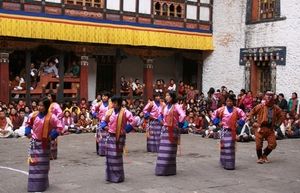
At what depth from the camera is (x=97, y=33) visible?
1733cm

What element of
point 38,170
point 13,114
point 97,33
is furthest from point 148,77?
point 38,170

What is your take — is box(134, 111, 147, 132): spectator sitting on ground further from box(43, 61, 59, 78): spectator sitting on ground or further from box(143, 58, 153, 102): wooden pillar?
box(43, 61, 59, 78): spectator sitting on ground

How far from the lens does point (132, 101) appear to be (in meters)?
18.7

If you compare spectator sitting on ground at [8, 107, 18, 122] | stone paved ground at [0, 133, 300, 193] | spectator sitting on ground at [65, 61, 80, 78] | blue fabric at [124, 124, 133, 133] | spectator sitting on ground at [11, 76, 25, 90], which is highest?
spectator sitting on ground at [65, 61, 80, 78]

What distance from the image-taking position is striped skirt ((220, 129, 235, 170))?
905 cm

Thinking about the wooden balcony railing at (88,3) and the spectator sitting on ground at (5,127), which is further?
the wooden balcony railing at (88,3)

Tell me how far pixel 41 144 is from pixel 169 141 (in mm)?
2337

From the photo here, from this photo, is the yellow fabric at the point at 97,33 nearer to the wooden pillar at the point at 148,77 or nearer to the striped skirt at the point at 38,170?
the wooden pillar at the point at 148,77

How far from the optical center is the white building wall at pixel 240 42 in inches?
685

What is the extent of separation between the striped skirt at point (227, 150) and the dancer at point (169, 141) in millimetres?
1225

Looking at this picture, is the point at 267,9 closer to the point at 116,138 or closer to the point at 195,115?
the point at 195,115

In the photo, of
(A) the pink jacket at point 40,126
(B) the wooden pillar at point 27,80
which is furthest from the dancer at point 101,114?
(B) the wooden pillar at point 27,80

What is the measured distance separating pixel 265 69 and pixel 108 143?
41.5 feet

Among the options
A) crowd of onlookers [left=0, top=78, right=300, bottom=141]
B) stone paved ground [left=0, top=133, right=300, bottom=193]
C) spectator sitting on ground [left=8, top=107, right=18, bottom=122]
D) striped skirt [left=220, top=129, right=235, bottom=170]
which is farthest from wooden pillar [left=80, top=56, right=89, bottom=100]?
striped skirt [left=220, top=129, right=235, bottom=170]
